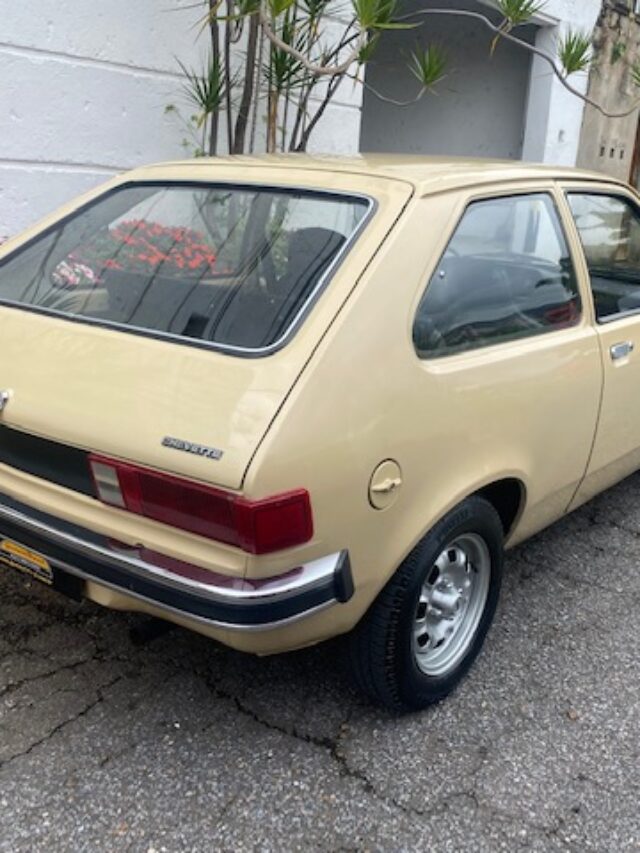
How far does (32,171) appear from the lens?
4.87 m

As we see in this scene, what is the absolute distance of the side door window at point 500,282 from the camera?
2408 millimetres

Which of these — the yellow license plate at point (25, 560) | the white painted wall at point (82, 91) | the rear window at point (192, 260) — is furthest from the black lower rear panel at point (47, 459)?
the white painted wall at point (82, 91)

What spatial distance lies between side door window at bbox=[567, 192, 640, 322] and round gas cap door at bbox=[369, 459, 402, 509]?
139 cm

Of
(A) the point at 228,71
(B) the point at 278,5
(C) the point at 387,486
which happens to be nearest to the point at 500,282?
(C) the point at 387,486

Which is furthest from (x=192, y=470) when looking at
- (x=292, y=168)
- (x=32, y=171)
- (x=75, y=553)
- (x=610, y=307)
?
(x=32, y=171)

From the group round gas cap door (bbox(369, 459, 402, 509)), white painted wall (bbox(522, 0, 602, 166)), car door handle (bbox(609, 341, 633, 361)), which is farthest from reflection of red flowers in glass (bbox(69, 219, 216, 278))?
white painted wall (bbox(522, 0, 602, 166))

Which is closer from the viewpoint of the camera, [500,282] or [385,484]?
[385,484]

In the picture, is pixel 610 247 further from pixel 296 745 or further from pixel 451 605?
pixel 296 745

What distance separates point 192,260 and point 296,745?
4.97 ft

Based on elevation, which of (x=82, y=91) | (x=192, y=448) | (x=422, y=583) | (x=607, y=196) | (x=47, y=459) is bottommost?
(x=422, y=583)

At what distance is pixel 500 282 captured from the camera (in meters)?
2.72

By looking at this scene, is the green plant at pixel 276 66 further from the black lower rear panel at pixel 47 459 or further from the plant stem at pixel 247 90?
the black lower rear panel at pixel 47 459

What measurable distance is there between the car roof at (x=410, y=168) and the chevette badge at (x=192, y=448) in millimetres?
1073

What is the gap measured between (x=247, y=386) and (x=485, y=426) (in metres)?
0.82
